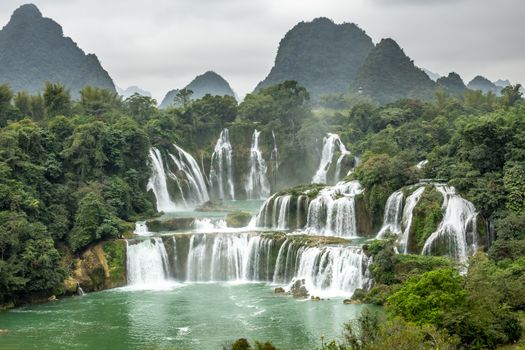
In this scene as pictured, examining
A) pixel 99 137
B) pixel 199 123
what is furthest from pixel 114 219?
pixel 199 123

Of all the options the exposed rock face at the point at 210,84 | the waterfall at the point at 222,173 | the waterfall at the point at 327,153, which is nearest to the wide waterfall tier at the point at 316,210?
the waterfall at the point at 327,153

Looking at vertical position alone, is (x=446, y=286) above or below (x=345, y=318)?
above

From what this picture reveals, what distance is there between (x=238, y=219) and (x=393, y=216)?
932cm

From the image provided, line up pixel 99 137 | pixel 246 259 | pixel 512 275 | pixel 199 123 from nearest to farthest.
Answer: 1. pixel 512 275
2. pixel 246 259
3. pixel 99 137
4. pixel 199 123

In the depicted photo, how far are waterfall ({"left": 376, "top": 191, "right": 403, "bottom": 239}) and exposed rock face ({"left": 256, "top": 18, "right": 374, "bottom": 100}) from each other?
248 feet

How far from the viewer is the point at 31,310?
25.8m

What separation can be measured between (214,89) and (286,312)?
91967mm

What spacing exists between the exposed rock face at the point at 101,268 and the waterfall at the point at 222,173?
1962cm

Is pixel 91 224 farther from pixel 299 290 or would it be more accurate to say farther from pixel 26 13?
pixel 26 13

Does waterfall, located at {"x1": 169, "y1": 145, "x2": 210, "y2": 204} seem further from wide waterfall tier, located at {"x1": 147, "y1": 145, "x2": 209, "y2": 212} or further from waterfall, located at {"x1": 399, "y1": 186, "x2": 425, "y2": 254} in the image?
waterfall, located at {"x1": 399, "y1": 186, "x2": 425, "y2": 254}

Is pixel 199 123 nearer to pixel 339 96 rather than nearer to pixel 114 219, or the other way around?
pixel 114 219

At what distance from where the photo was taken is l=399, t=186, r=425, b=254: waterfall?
27.7 meters

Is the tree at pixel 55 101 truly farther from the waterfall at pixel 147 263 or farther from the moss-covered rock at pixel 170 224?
the waterfall at pixel 147 263

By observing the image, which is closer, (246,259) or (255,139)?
(246,259)
